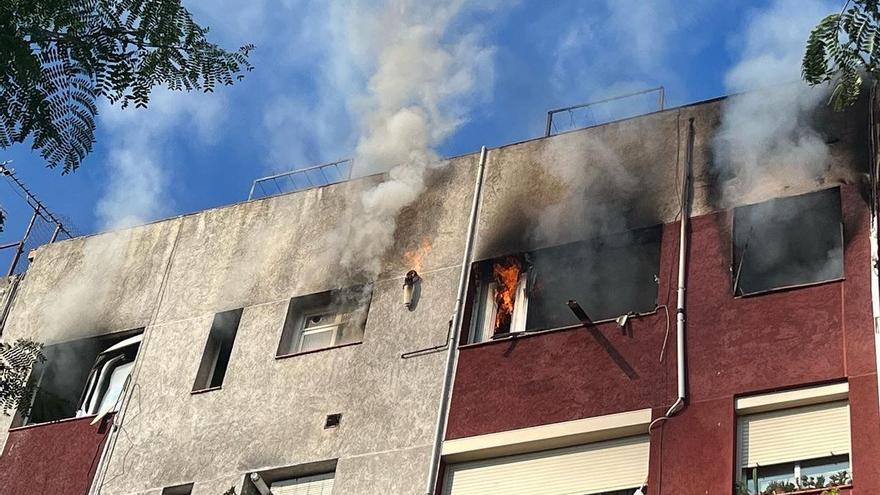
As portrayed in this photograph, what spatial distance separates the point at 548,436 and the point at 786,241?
155 inches

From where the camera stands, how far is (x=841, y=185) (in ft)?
58.0

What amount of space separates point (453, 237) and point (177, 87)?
756 cm

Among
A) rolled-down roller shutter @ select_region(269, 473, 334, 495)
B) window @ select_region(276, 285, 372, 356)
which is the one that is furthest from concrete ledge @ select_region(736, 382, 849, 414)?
window @ select_region(276, 285, 372, 356)

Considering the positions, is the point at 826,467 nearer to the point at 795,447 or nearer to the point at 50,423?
the point at 795,447

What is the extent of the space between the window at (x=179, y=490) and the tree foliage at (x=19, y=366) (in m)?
2.41

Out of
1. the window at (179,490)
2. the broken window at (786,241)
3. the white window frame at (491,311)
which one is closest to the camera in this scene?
the broken window at (786,241)

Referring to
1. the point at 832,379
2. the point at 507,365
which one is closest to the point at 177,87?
the point at 507,365

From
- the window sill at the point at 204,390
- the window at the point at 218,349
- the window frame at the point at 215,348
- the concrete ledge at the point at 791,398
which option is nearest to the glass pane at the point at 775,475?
the concrete ledge at the point at 791,398

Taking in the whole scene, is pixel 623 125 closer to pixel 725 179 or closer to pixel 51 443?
pixel 725 179

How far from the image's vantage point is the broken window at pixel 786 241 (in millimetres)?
17750

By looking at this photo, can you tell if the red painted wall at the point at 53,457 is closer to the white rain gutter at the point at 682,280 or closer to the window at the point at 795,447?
the white rain gutter at the point at 682,280

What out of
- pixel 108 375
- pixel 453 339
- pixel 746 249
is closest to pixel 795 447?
pixel 746 249

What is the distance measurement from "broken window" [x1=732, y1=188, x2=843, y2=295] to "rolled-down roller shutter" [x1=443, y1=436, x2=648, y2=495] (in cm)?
249

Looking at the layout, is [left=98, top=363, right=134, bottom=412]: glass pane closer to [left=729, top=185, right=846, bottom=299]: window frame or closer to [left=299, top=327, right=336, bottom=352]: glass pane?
[left=299, top=327, right=336, bottom=352]: glass pane
